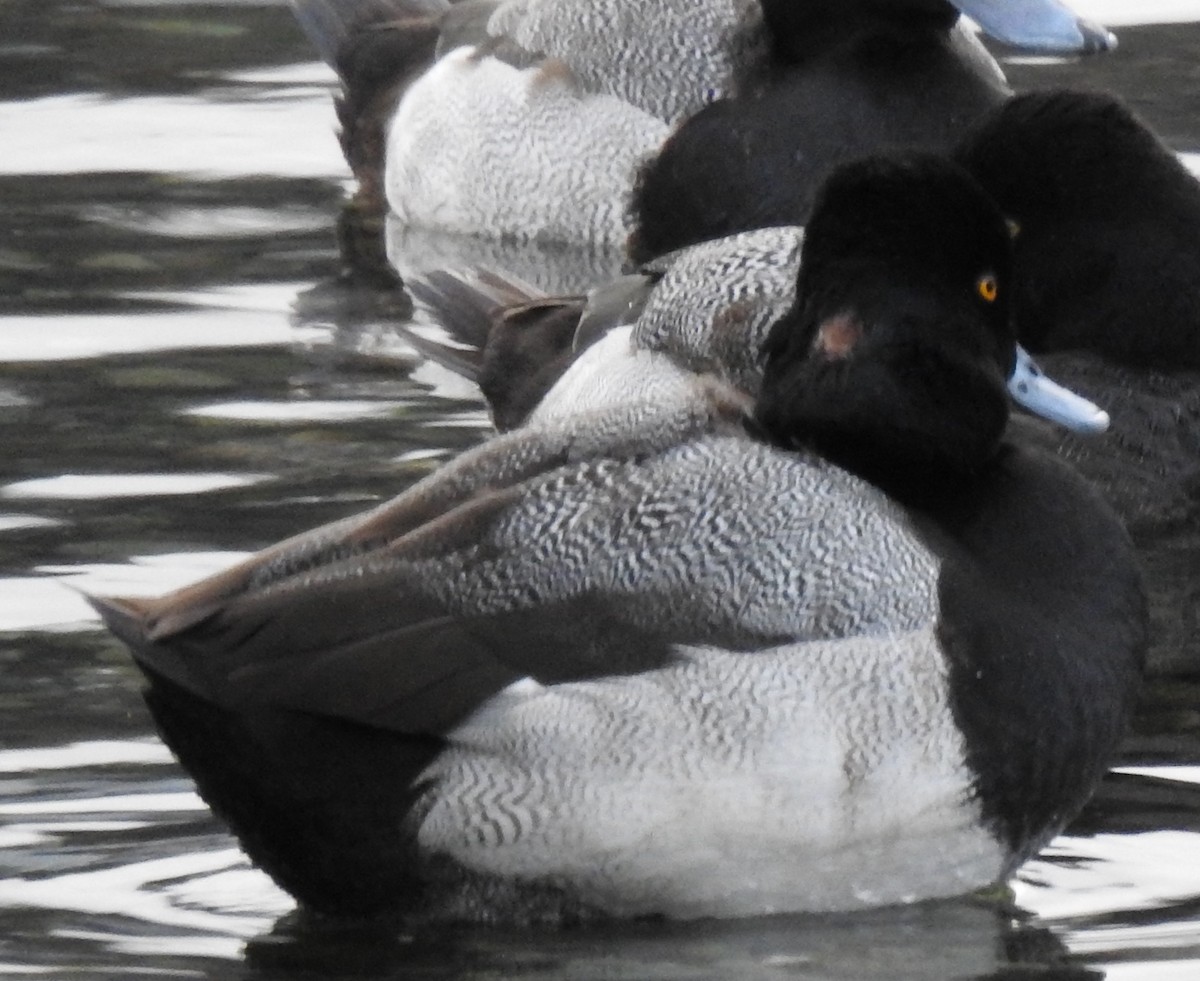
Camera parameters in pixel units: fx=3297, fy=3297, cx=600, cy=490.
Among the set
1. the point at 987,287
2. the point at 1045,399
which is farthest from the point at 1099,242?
the point at 987,287

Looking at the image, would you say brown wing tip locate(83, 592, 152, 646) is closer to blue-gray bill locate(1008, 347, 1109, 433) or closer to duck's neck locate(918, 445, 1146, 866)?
duck's neck locate(918, 445, 1146, 866)

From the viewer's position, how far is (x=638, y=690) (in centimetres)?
525

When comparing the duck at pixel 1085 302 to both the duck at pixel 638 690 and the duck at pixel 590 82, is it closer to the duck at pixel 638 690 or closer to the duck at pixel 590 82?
the duck at pixel 590 82

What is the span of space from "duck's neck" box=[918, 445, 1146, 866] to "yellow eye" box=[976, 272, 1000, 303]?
0.91 feet

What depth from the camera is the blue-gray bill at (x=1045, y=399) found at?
5.98 metres

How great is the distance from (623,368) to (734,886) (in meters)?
2.26

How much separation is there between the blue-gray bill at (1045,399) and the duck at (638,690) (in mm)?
471

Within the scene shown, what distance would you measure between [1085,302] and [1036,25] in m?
1.77

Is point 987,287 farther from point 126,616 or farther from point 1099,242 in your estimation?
point 1099,242

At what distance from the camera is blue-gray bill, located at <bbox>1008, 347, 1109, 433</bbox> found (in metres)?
5.98

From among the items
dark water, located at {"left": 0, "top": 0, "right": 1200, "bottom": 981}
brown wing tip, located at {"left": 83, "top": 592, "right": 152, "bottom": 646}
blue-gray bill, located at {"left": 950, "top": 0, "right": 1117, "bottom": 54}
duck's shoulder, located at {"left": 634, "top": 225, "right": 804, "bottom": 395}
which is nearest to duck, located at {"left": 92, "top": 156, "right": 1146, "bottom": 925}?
brown wing tip, located at {"left": 83, "top": 592, "right": 152, "bottom": 646}

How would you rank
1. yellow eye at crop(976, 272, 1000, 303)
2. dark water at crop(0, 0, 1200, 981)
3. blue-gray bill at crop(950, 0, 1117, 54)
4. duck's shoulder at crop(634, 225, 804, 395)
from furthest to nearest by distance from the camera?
blue-gray bill at crop(950, 0, 1117, 54), duck's shoulder at crop(634, 225, 804, 395), yellow eye at crop(976, 272, 1000, 303), dark water at crop(0, 0, 1200, 981)

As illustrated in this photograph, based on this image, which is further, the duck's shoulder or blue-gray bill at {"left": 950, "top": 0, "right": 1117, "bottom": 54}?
blue-gray bill at {"left": 950, "top": 0, "right": 1117, "bottom": 54}

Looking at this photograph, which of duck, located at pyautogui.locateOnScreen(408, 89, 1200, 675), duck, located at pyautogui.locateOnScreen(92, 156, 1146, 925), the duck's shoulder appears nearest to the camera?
duck, located at pyautogui.locateOnScreen(92, 156, 1146, 925)
